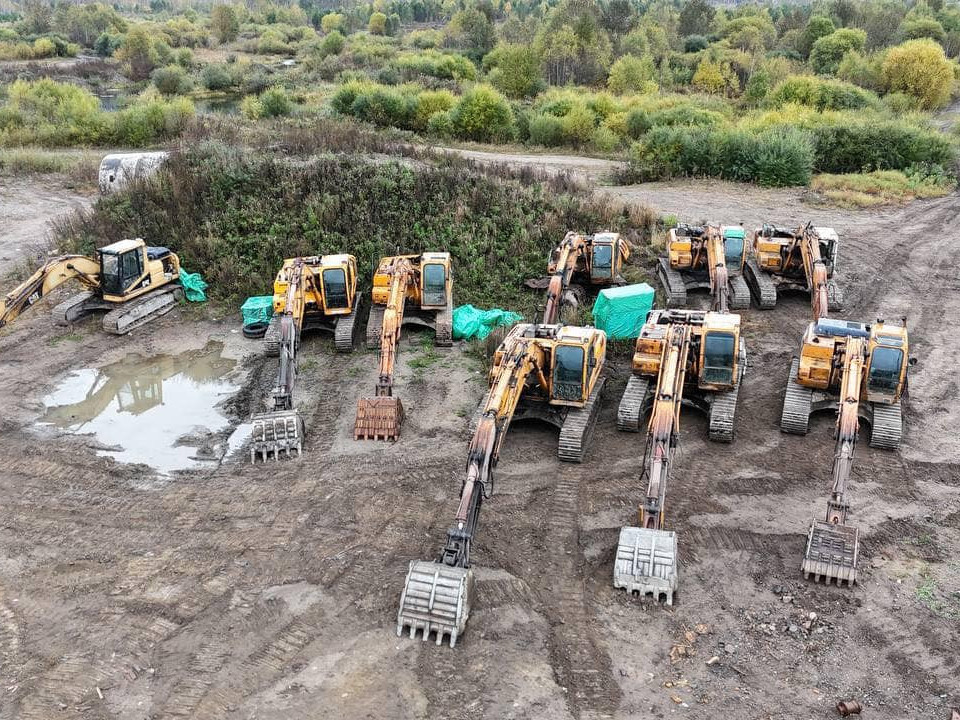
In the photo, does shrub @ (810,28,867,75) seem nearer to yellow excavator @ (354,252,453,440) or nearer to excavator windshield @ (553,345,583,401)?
yellow excavator @ (354,252,453,440)

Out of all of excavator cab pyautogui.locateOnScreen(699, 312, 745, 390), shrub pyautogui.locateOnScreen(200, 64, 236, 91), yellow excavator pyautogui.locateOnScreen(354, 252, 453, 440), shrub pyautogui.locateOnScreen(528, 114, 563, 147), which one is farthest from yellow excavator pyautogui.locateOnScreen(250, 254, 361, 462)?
shrub pyautogui.locateOnScreen(200, 64, 236, 91)

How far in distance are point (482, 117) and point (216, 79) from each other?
98.5 feet

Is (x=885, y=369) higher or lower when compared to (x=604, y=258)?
higher

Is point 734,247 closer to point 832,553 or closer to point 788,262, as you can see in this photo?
point 788,262

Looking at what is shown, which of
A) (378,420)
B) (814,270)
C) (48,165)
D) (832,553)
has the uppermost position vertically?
(814,270)

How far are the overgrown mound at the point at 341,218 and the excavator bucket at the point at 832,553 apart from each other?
10.9m

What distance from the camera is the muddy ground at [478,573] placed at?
28.0ft

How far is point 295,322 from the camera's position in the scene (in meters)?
15.6

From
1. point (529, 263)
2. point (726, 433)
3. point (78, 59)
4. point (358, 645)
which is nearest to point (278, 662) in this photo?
point (358, 645)

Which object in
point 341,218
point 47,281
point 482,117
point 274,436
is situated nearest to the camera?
point 274,436

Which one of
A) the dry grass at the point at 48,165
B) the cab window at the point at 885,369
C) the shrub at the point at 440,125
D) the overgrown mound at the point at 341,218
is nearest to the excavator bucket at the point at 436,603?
the cab window at the point at 885,369

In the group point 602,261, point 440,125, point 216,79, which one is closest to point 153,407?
point 602,261

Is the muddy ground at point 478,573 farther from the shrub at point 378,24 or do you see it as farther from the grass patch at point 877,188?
the shrub at point 378,24

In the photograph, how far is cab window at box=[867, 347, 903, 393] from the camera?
13188mm
